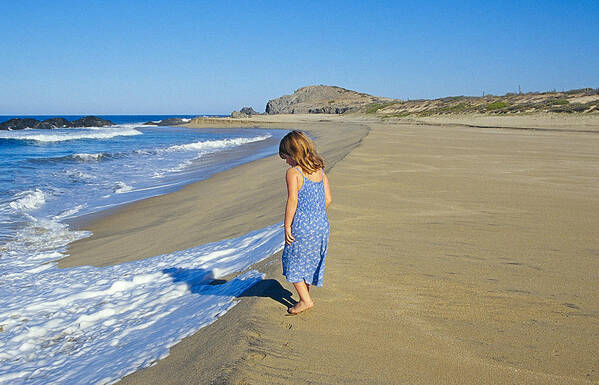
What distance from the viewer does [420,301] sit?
3074mm

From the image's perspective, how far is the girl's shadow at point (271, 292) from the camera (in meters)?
3.28

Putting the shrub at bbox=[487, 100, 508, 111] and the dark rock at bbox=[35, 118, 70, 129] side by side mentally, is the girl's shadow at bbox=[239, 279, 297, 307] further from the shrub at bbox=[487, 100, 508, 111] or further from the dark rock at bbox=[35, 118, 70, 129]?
the dark rock at bbox=[35, 118, 70, 129]

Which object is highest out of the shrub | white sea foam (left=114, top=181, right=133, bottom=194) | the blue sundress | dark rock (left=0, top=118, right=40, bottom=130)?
the shrub

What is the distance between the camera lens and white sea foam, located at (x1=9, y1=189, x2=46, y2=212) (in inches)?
373

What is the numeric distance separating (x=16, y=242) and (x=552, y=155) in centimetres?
1205

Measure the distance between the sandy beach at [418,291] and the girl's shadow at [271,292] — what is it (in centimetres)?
2

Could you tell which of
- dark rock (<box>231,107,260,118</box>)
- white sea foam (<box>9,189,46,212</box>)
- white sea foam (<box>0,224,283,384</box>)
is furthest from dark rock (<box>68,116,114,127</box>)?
white sea foam (<box>0,224,283,384</box>)

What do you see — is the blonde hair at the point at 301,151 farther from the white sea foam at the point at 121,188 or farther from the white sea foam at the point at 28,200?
the white sea foam at the point at 121,188

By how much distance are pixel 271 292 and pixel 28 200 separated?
29.4 feet

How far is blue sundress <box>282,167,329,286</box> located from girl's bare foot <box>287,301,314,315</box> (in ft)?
0.48

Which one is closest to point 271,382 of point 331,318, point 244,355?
point 244,355

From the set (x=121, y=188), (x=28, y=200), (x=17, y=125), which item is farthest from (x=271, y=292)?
(x=17, y=125)

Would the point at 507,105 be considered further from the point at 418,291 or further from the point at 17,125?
the point at 17,125

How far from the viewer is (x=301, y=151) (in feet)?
9.64
